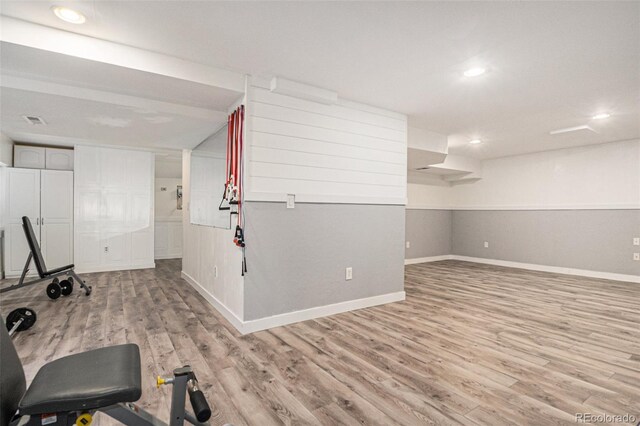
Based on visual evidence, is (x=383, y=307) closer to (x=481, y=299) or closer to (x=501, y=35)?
(x=481, y=299)

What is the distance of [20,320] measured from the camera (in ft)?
9.87

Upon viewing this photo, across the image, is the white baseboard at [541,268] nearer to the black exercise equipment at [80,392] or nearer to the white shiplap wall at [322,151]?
the white shiplap wall at [322,151]

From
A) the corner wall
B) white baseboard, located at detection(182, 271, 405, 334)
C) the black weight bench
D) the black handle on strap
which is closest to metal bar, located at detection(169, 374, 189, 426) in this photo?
the black handle on strap

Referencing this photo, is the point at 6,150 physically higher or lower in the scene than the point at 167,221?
higher

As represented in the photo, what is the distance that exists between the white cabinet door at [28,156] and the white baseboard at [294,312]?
4.04m

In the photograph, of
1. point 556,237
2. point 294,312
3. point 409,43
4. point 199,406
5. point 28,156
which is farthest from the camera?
point 556,237

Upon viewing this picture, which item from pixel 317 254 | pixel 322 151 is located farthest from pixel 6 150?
pixel 317 254

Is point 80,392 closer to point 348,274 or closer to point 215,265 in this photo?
point 215,265

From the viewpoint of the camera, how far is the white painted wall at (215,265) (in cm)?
325

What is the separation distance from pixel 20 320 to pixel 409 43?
14.1 feet

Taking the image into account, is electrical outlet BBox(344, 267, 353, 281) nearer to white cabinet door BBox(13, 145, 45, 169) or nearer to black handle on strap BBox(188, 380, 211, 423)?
black handle on strap BBox(188, 380, 211, 423)

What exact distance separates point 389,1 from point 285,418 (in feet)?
8.46

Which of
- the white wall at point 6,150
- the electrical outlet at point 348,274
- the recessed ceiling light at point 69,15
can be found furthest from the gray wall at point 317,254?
the white wall at point 6,150

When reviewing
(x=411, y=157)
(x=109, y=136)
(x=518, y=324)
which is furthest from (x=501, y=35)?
(x=109, y=136)
